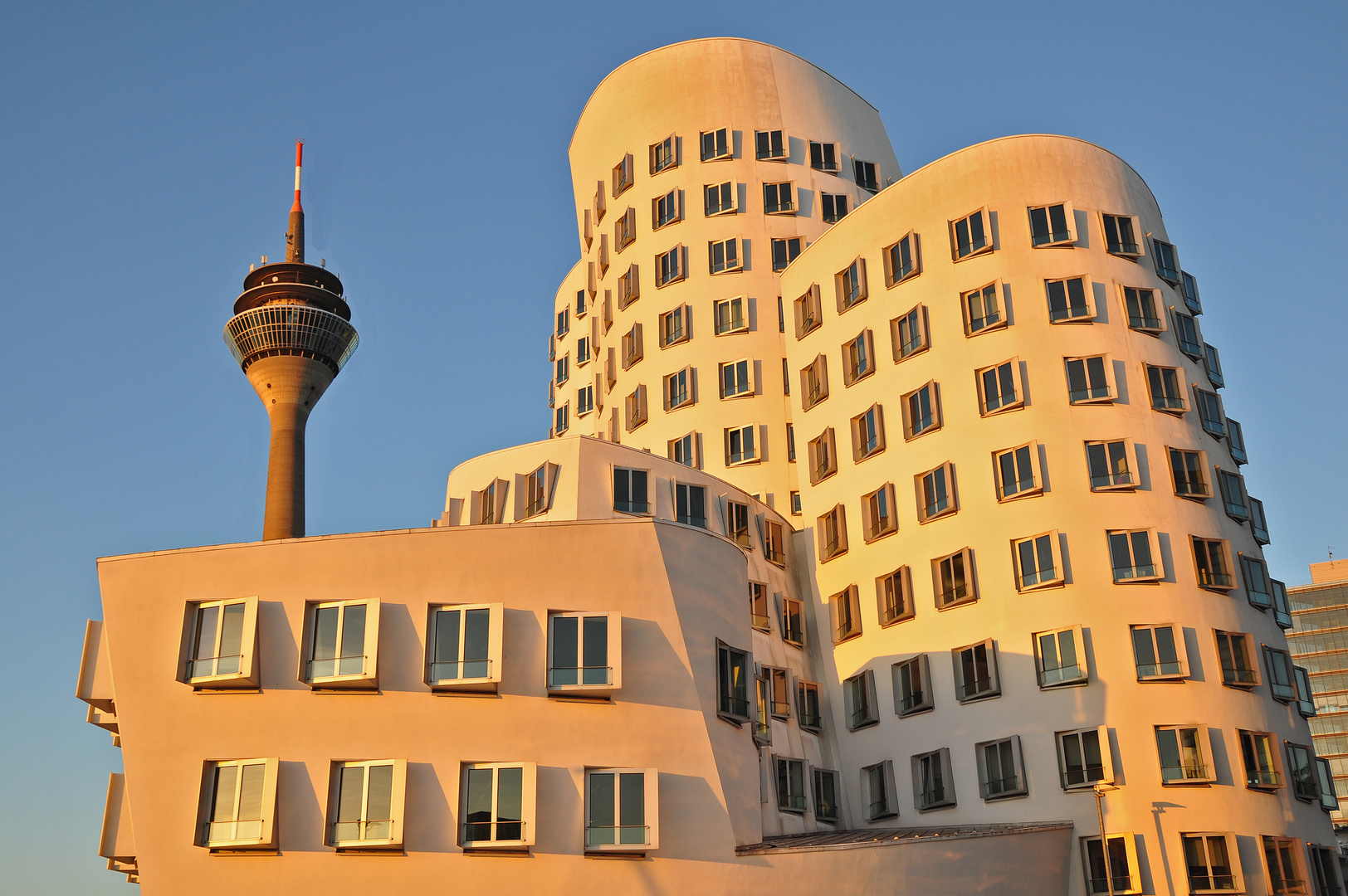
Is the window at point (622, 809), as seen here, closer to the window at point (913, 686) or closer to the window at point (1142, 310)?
the window at point (913, 686)

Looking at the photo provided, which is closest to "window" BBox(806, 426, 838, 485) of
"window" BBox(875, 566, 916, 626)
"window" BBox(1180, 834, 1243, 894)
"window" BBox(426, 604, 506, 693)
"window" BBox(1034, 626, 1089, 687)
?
"window" BBox(875, 566, 916, 626)

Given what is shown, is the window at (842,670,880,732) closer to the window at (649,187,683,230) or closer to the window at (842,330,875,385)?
the window at (842,330,875,385)

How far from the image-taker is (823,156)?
58.0m

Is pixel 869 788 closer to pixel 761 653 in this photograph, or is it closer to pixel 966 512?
pixel 761 653

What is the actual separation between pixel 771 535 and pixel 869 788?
953cm

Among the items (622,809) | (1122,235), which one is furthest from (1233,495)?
(622,809)

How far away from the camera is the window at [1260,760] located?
123 feet

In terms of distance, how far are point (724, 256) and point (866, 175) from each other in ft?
29.1

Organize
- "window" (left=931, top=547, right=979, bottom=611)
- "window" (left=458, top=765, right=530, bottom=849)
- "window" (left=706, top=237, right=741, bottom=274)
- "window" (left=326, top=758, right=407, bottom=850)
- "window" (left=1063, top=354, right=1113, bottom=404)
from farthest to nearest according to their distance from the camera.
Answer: "window" (left=706, top=237, right=741, bottom=274)
"window" (left=1063, top=354, right=1113, bottom=404)
"window" (left=931, top=547, right=979, bottom=611)
"window" (left=458, top=765, right=530, bottom=849)
"window" (left=326, top=758, right=407, bottom=850)

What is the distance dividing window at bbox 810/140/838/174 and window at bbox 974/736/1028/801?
1126 inches

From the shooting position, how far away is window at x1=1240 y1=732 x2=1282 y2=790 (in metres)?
37.6

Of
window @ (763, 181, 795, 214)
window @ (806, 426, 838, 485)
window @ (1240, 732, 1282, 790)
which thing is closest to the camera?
window @ (1240, 732, 1282, 790)

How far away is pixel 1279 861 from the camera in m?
37.0

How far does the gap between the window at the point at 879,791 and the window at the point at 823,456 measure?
35.5 ft
